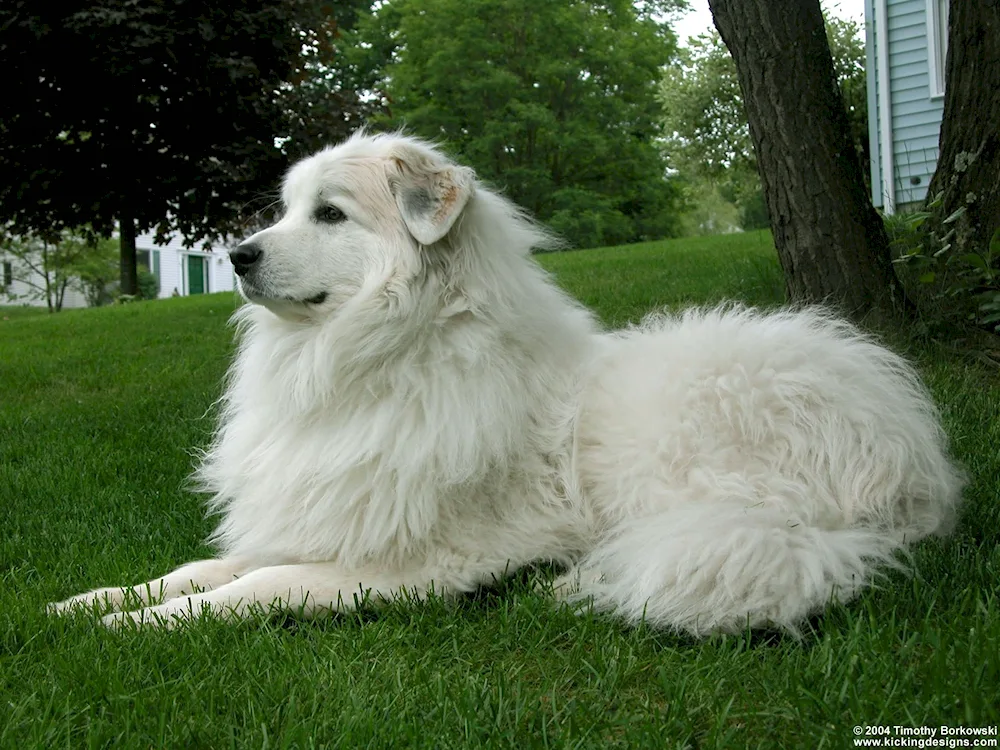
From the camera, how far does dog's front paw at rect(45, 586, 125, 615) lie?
274 cm

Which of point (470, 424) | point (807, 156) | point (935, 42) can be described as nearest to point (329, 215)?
point (470, 424)

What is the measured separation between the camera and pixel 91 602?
2.85 m

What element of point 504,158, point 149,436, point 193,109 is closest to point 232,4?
point 193,109

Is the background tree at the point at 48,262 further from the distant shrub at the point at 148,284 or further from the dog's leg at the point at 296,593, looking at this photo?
the dog's leg at the point at 296,593

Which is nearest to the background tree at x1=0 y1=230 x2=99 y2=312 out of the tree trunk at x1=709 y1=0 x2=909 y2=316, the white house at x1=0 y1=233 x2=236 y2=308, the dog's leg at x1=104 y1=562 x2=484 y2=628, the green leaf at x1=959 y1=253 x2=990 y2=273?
the white house at x1=0 y1=233 x2=236 y2=308

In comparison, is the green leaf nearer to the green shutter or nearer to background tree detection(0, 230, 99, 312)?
background tree detection(0, 230, 99, 312)

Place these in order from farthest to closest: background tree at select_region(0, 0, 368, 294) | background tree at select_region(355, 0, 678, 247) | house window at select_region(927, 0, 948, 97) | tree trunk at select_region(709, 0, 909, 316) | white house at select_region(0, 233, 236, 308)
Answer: white house at select_region(0, 233, 236, 308) < background tree at select_region(355, 0, 678, 247) < house window at select_region(927, 0, 948, 97) < background tree at select_region(0, 0, 368, 294) < tree trunk at select_region(709, 0, 909, 316)

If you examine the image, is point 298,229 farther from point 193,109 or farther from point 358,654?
point 193,109

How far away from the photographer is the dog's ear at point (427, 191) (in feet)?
10.0

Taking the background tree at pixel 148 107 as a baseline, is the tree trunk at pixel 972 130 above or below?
below

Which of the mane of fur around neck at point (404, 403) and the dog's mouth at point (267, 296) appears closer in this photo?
the mane of fur around neck at point (404, 403)

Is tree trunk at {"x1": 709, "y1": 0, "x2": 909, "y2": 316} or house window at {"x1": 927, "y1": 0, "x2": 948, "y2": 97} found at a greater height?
house window at {"x1": 927, "y1": 0, "x2": 948, "y2": 97}

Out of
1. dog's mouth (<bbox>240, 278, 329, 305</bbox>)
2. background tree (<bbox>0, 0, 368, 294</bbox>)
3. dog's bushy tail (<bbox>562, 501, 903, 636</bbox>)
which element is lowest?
dog's bushy tail (<bbox>562, 501, 903, 636</bbox>)

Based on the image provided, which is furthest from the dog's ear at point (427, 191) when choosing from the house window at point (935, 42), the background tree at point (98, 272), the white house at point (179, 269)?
the white house at point (179, 269)
